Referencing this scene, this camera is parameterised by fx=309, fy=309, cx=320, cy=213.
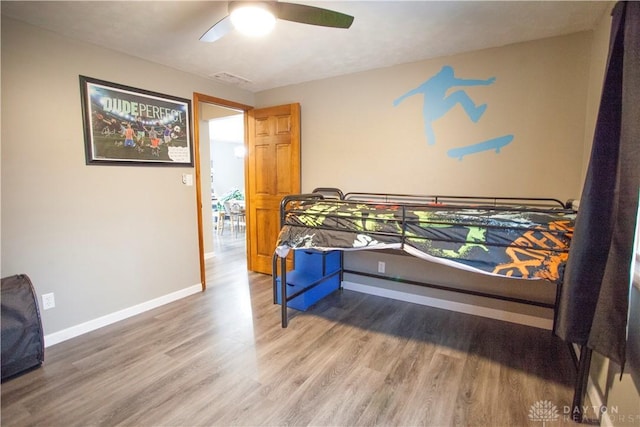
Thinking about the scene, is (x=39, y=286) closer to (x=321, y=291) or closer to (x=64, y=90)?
(x=64, y=90)

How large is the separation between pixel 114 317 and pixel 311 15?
9.31ft

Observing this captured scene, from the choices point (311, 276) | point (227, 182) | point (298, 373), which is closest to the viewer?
point (298, 373)

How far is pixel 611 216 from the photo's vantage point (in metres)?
1.41

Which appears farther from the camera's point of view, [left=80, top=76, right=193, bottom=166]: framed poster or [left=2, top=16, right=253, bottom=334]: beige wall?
[left=80, top=76, right=193, bottom=166]: framed poster

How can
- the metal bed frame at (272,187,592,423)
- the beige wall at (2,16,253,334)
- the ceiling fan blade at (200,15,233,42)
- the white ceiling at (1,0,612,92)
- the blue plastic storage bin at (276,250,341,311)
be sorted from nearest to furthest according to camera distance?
the ceiling fan blade at (200,15,233,42)
the white ceiling at (1,0,612,92)
the beige wall at (2,16,253,334)
the metal bed frame at (272,187,592,423)
the blue plastic storage bin at (276,250,341,311)

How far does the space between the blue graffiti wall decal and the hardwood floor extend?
59.7 inches

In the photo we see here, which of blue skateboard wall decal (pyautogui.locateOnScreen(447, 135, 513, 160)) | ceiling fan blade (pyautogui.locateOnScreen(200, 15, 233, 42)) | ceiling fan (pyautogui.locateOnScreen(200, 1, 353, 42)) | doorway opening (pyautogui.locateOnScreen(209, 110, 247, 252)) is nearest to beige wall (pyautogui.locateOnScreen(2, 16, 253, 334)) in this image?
ceiling fan blade (pyautogui.locateOnScreen(200, 15, 233, 42))

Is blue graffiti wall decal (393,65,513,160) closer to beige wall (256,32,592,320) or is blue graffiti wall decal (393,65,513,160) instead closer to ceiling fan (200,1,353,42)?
beige wall (256,32,592,320)

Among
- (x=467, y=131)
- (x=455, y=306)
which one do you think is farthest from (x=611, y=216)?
(x=455, y=306)

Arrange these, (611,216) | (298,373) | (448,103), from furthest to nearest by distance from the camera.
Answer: (448,103)
(298,373)
(611,216)

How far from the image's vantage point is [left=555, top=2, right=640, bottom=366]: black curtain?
1245 mm

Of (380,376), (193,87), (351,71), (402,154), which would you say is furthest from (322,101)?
(380,376)

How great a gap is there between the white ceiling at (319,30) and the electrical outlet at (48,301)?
1943 millimetres

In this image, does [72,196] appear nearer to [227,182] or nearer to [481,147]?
[481,147]
